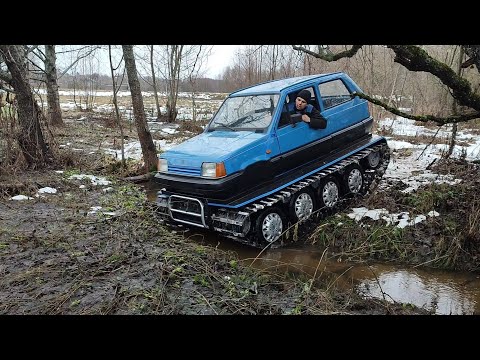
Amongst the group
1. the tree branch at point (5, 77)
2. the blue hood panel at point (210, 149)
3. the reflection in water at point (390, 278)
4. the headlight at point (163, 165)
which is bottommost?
the reflection in water at point (390, 278)

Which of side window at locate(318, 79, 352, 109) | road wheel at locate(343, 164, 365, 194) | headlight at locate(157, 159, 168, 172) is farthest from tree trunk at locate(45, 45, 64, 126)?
road wheel at locate(343, 164, 365, 194)

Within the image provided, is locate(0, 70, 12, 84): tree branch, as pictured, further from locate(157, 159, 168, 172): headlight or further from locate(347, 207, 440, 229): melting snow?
locate(347, 207, 440, 229): melting snow

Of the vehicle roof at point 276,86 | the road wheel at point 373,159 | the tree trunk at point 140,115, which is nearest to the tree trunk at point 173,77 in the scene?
the tree trunk at point 140,115

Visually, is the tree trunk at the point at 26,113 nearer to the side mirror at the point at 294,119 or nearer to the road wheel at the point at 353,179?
the side mirror at the point at 294,119

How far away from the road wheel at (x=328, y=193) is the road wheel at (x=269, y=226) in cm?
107

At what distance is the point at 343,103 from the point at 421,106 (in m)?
12.7

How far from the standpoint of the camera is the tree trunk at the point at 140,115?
9.87 meters

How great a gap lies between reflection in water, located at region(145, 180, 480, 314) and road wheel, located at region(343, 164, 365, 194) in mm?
1926

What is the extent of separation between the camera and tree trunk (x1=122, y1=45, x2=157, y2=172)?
9.87m

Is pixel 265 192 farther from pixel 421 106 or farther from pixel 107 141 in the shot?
pixel 421 106

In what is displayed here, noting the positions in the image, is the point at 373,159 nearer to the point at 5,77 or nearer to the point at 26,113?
the point at 26,113

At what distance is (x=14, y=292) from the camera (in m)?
4.01

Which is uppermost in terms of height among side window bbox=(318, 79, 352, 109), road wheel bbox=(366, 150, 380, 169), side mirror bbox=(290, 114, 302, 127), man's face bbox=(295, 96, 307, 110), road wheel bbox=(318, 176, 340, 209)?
side window bbox=(318, 79, 352, 109)
